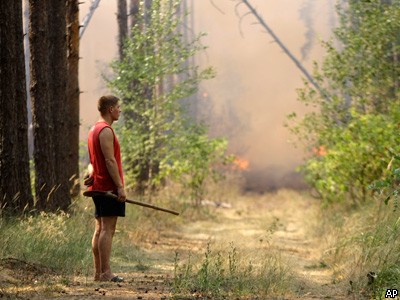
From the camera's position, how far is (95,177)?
9.47 m

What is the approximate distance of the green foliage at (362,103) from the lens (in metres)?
15.5

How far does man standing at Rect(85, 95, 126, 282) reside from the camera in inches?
368

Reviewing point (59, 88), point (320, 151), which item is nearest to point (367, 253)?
point (59, 88)

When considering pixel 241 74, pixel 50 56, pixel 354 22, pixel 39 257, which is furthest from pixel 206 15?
pixel 39 257

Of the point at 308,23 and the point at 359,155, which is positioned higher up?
the point at 308,23

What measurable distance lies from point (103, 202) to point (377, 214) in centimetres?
557

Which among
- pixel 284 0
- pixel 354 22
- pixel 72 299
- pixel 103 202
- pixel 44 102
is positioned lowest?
pixel 72 299

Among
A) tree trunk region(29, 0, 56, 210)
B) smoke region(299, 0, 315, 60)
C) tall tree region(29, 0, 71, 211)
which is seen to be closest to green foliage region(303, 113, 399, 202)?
tall tree region(29, 0, 71, 211)

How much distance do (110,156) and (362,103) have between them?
9935 millimetres

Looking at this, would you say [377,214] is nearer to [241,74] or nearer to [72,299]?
[72,299]

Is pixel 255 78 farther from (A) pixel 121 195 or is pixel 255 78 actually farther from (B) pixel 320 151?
(A) pixel 121 195

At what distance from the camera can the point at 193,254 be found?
43.7 ft

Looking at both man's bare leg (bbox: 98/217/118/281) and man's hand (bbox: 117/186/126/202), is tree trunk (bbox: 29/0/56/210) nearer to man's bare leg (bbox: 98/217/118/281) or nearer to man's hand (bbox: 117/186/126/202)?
man's bare leg (bbox: 98/217/118/281)

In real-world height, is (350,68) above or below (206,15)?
below
